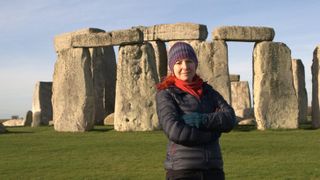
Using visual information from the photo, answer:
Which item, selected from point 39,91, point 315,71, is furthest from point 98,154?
point 39,91

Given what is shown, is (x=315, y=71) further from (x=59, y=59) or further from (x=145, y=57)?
(x=59, y=59)

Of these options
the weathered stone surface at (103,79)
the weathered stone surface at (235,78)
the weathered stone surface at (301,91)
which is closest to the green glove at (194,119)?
the weathered stone surface at (301,91)

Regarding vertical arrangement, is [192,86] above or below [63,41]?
below

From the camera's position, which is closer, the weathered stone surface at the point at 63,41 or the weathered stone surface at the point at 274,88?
the weathered stone surface at the point at 274,88

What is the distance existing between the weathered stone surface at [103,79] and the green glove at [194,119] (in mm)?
20989

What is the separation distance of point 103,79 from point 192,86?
21929 millimetres

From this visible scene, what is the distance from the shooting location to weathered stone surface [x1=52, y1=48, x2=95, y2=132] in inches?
773

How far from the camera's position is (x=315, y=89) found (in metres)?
20.0

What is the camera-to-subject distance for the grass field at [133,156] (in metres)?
9.41

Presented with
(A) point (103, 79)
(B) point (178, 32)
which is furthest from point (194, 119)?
(A) point (103, 79)

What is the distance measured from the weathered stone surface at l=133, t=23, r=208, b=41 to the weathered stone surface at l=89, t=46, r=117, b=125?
373cm

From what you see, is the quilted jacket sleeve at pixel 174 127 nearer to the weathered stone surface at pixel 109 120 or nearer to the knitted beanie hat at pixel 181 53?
the knitted beanie hat at pixel 181 53

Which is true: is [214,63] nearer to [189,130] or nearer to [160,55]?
[160,55]

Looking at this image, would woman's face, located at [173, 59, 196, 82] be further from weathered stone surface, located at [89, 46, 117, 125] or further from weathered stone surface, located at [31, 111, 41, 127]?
weathered stone surface, located at [31, 111, 41, 127]
